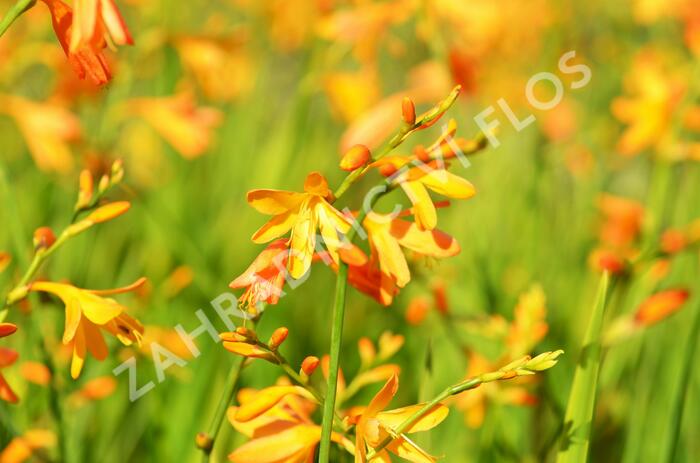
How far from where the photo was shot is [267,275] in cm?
66

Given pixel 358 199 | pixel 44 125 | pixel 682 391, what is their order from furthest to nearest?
pixel 358 199 < pixel 44 125 < pixel 682 391

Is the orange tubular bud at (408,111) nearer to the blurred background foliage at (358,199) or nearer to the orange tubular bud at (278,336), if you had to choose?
the orange tubular bud at (278,336)

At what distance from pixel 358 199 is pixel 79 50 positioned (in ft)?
8.07

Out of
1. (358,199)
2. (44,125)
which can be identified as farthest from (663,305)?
(358,199)

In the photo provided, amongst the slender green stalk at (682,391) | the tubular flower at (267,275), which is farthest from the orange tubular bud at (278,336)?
the slender green stalk at (682,391)

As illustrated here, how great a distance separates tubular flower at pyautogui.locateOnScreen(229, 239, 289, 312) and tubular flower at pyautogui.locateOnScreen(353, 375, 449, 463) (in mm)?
107

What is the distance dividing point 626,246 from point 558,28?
1.11 meters

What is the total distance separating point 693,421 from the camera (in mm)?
1442

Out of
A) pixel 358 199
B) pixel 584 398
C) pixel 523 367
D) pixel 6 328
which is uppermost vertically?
pixel 6 328

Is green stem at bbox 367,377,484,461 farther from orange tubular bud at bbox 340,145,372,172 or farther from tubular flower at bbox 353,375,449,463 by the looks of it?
orange tubular bud at bbox 340,145,372,172

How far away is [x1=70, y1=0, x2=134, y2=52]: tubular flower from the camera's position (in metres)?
0.63

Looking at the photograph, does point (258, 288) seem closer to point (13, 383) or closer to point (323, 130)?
point (13, 383)

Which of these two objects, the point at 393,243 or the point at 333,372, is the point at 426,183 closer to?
the point at 393,243

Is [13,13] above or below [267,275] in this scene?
above
